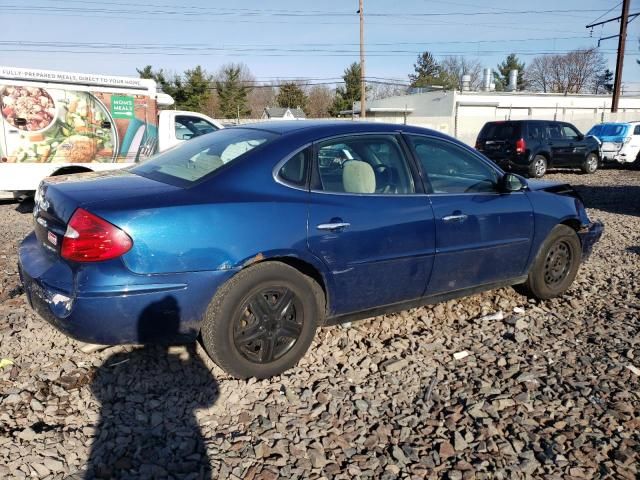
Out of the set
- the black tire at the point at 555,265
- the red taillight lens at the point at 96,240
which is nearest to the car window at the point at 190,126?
the black tire at the point at 555,265

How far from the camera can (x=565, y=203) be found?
462 cm

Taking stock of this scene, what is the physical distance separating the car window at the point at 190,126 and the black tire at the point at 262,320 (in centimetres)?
737

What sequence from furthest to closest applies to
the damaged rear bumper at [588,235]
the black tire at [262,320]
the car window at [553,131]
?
the car window at [553,131] → the damaged rear bumper at [588,235] → the black tire at [262,320]

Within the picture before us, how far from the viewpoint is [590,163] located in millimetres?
17031

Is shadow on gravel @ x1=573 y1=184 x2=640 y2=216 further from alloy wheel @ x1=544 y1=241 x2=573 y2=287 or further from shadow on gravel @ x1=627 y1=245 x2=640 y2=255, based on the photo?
alloy wheel @ x1=544 y1=241 x2=573 y2=287

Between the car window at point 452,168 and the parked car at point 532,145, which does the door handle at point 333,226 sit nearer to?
the car window at point 452,168

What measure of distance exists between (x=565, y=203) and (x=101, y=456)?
411 cm

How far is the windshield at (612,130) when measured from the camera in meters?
17.9

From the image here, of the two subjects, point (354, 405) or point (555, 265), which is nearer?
point (354, 405)

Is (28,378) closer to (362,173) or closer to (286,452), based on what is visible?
(286,452)

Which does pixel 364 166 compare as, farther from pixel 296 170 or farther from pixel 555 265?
pixel 555 265

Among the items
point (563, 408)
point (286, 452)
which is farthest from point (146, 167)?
point (563, 408)

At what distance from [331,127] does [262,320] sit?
54.7 inches

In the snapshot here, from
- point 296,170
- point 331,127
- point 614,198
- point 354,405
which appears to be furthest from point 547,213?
point 614,198
